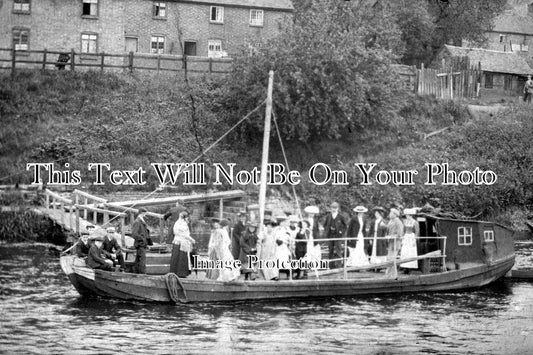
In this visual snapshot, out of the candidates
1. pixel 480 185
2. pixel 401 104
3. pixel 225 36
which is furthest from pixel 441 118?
pixel 225 36

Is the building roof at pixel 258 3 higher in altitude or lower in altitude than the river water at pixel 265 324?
higher

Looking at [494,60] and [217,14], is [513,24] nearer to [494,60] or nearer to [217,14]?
[494,60]

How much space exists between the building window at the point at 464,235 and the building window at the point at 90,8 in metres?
31.2

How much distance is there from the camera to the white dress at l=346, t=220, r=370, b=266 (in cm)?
3484

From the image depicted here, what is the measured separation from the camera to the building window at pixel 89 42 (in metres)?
60.9

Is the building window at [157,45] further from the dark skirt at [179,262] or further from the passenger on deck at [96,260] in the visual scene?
the dark skirt at [179,262]

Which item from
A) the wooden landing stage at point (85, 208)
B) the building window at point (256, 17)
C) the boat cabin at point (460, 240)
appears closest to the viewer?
the boat cabin at point (460, 240)

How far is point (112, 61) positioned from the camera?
6081 cm

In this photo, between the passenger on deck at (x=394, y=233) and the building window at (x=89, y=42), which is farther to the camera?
the building window at (x=89, y=42)

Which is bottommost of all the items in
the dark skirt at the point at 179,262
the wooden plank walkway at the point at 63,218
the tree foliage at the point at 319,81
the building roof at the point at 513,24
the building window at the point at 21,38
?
the dark skirt at the point at 179,262

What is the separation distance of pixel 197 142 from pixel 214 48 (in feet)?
40.9

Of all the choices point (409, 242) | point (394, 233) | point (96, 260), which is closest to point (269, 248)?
point (394, 233)

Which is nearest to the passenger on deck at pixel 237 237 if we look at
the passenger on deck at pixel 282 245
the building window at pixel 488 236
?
the passenger on deck at pixel 282 245

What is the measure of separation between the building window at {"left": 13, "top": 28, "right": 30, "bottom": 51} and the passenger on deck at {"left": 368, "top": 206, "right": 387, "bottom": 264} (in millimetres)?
30465
